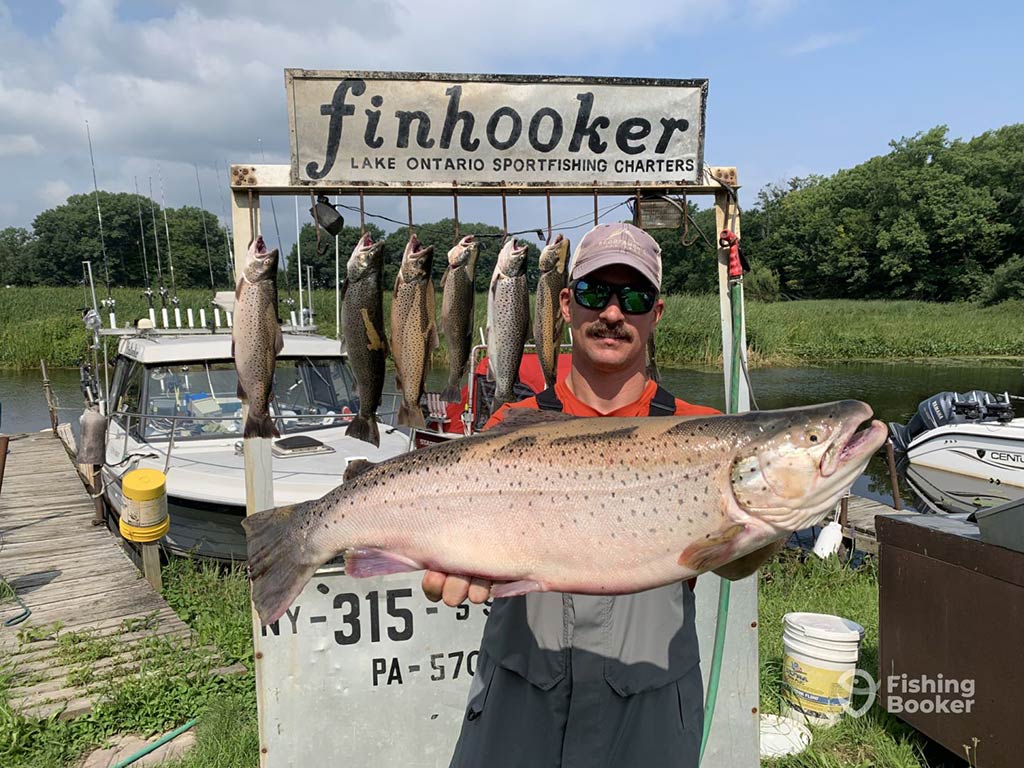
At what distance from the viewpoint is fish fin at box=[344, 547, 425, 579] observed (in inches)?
87.8

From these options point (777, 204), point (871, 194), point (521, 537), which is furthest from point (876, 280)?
Result: point (521, 537)

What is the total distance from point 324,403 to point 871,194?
75846mm

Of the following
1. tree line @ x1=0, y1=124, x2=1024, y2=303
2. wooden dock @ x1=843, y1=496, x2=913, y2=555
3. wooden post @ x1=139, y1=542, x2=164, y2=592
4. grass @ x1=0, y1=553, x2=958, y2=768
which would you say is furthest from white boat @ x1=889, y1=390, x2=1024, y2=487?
tree line @ x1=0, y1=124, x2=1024, y2=303

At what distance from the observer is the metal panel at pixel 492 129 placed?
312 centimetres

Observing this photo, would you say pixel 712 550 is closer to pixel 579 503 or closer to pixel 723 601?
pixel 579 503

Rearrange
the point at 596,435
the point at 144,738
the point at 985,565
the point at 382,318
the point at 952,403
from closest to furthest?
the point at 596,435 < the point at 382,318 < the point at 985,565 < the point at 144,738 < the point at 952,403

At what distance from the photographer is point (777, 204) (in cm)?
8544

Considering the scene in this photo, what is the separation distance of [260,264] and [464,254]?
932 millimetres

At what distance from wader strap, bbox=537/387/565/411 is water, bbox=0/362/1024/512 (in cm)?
1384

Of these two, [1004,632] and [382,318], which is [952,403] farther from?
[382,318]

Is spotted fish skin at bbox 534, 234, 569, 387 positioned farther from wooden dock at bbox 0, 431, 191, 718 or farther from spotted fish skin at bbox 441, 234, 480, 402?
wooden dock at bbox 0, 431, 191, 718

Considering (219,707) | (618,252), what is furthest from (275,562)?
(219,707)

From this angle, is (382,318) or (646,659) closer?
(646,659)

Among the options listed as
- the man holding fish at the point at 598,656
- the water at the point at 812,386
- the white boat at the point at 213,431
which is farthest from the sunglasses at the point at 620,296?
the water at the point at 812,386
